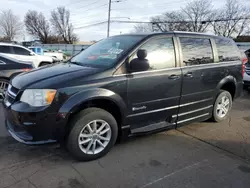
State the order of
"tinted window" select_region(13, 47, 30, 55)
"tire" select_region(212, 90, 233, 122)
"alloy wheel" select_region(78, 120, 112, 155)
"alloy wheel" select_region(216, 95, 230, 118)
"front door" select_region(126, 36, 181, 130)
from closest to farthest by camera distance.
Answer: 1. "alloy wheel" select_region(78, 120, 112, 155)
2. "front door" select_region(126, 36, 181, 130)
3. "tire" select_region(212, 90, 233, 122)
4. "alloy wheel" select_region(216, 95, 230, 118)
5. "tinted window" select_region(13, 47, 30, 55)

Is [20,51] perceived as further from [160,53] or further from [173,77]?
[173,77]

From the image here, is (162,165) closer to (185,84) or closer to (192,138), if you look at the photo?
(192,138)

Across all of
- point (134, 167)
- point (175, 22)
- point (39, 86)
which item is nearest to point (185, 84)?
point (134, 167)

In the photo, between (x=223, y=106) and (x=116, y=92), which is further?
(x=223, y=106)

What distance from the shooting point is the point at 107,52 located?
11.5 ft

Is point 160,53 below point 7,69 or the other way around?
the other way around

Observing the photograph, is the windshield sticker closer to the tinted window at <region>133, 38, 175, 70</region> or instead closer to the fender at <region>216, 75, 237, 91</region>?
the tinted window at <region>133, 38, 175, 70</region>

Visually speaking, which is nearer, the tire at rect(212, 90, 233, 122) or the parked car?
the tire at rect(212, 90, 233, 122)

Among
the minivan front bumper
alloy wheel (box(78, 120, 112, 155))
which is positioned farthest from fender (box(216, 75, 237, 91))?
the minivan front bumper

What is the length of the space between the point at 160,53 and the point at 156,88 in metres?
0.57

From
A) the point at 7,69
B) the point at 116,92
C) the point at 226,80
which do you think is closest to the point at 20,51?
the point at 7,69

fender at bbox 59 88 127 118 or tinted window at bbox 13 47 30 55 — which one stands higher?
tinted window at bbox 13 47 30 55

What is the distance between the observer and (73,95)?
2.72 meters

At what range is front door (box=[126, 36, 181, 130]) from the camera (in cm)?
320
